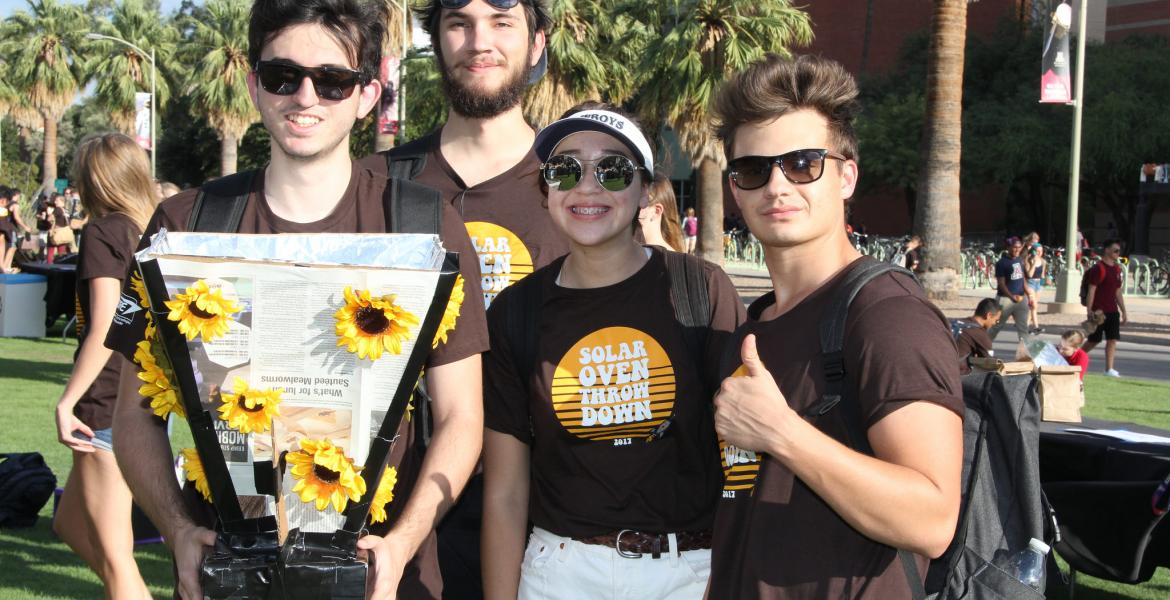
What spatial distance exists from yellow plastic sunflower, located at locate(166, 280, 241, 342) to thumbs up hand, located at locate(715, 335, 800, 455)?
1013mm

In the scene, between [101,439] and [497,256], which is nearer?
[497,256]

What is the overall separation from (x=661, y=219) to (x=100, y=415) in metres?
2.64

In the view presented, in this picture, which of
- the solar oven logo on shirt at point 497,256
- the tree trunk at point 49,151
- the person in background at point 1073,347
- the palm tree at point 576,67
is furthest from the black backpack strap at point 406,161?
the tree trunk at point 49,151

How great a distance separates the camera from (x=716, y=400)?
230 centimetres

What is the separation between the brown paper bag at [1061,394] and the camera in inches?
381

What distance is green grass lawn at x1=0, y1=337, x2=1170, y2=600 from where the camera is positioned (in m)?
6.32

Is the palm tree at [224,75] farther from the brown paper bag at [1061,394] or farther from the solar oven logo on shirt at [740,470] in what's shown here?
the solar oven logo on shirt at [740,470]

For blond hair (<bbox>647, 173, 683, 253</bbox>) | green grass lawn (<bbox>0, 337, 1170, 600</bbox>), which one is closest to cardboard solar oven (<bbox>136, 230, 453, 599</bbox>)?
blond hair (<bbox>647, 173, 683, 253</bbox>)

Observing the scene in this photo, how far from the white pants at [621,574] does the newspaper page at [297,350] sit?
0.70 m

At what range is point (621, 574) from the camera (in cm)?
280

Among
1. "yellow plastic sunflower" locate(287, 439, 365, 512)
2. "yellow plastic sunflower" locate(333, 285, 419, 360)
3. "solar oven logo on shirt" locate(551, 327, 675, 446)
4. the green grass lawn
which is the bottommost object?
the green grass lawn

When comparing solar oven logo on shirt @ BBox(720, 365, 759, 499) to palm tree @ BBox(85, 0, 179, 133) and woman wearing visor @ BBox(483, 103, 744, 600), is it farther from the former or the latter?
palm tree @ BBox(85, 0, 179, 133)

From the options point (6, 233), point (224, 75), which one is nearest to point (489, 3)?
point (6, 233)

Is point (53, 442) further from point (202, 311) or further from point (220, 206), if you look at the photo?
point (202, 311)
